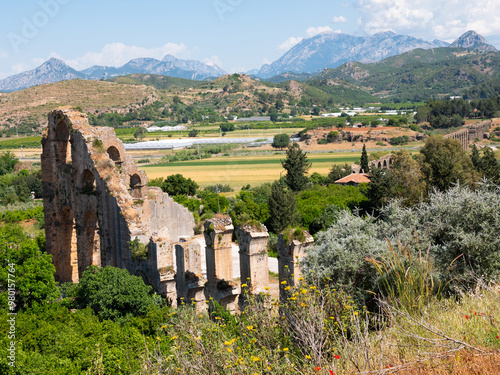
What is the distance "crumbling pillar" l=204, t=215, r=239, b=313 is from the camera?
1496 cm

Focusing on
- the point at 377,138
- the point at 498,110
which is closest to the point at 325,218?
the point at 377,138

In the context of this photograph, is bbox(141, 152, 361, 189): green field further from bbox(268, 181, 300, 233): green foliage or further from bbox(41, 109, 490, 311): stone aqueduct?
bbox(41, 109, 490, 311): stone aqueduct

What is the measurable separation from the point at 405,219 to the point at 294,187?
1458 inches

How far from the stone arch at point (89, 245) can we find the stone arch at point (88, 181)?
4.73ft

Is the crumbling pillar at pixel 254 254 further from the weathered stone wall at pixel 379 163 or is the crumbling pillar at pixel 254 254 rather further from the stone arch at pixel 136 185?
the weathered stone wall at pixel 379 163

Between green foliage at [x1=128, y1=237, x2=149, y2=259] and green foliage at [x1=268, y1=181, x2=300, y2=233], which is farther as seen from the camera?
green foliage at [x1=268, y1=181, x2=300, y2=233]

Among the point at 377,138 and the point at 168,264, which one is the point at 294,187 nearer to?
the point at 168,264

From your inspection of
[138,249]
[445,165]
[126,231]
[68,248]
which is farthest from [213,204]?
[138,249]

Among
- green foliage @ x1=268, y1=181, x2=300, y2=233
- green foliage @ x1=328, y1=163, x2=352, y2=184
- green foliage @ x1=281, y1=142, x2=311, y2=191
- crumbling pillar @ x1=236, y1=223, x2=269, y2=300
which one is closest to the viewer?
crumbling pillar @ x1=236, y1=223, x2=269, y2=300

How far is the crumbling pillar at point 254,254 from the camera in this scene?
13797mm

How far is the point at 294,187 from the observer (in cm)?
5222

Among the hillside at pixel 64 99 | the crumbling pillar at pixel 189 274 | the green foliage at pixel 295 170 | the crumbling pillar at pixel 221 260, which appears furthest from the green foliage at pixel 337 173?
the hillside at pixel 64 99

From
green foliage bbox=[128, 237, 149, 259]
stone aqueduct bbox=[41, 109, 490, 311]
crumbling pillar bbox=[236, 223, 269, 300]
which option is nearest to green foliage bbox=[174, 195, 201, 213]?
stone aqueduct bbox=[41, 109, 490, 311]

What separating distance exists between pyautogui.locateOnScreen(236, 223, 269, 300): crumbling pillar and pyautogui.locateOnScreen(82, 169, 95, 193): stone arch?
963 centimetres
